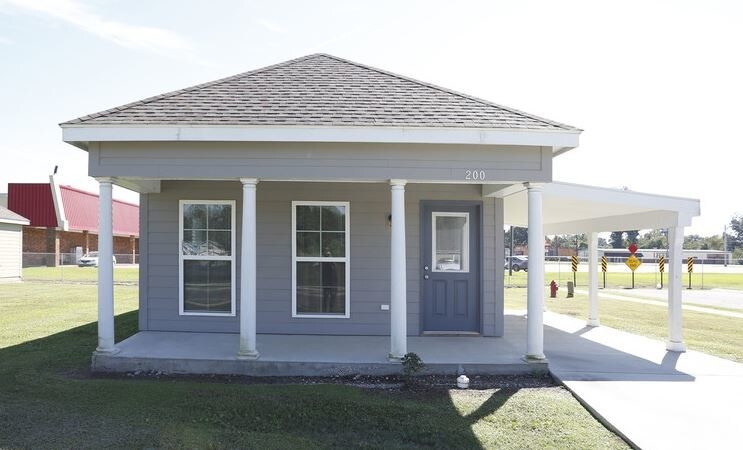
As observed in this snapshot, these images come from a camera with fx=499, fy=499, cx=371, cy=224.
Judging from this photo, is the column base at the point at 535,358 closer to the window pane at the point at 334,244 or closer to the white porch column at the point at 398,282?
the white porch column at the point at 398,282

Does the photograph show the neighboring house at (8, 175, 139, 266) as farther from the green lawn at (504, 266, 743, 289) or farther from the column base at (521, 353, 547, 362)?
the column base at (521, 353, 547, 362)

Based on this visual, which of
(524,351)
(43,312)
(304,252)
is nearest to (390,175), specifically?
(304,252)

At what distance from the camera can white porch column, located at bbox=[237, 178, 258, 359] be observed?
6.29m

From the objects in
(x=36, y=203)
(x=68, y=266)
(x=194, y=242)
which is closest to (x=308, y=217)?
(x=194, y=242)

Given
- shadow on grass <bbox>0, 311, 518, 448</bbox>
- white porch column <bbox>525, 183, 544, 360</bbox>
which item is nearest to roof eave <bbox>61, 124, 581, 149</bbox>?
white porch column <bbox>525, 183, 544, 360</bbox>

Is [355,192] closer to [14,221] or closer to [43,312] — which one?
[43,312]

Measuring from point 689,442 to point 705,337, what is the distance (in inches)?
249

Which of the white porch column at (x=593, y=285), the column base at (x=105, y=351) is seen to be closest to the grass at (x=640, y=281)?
the white porch column at (x=593, y=285)

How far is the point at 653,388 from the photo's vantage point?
571cm

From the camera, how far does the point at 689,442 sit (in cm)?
417

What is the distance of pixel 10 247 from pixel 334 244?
1996cm

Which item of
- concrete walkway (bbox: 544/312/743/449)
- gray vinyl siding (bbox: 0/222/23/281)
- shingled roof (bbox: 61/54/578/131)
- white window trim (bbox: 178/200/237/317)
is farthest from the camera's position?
gray vinyl siding (bbox: 0/222/23/281)

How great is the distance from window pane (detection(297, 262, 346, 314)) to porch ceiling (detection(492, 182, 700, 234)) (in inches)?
108

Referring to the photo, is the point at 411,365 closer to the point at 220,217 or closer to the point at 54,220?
the point at 220,217
